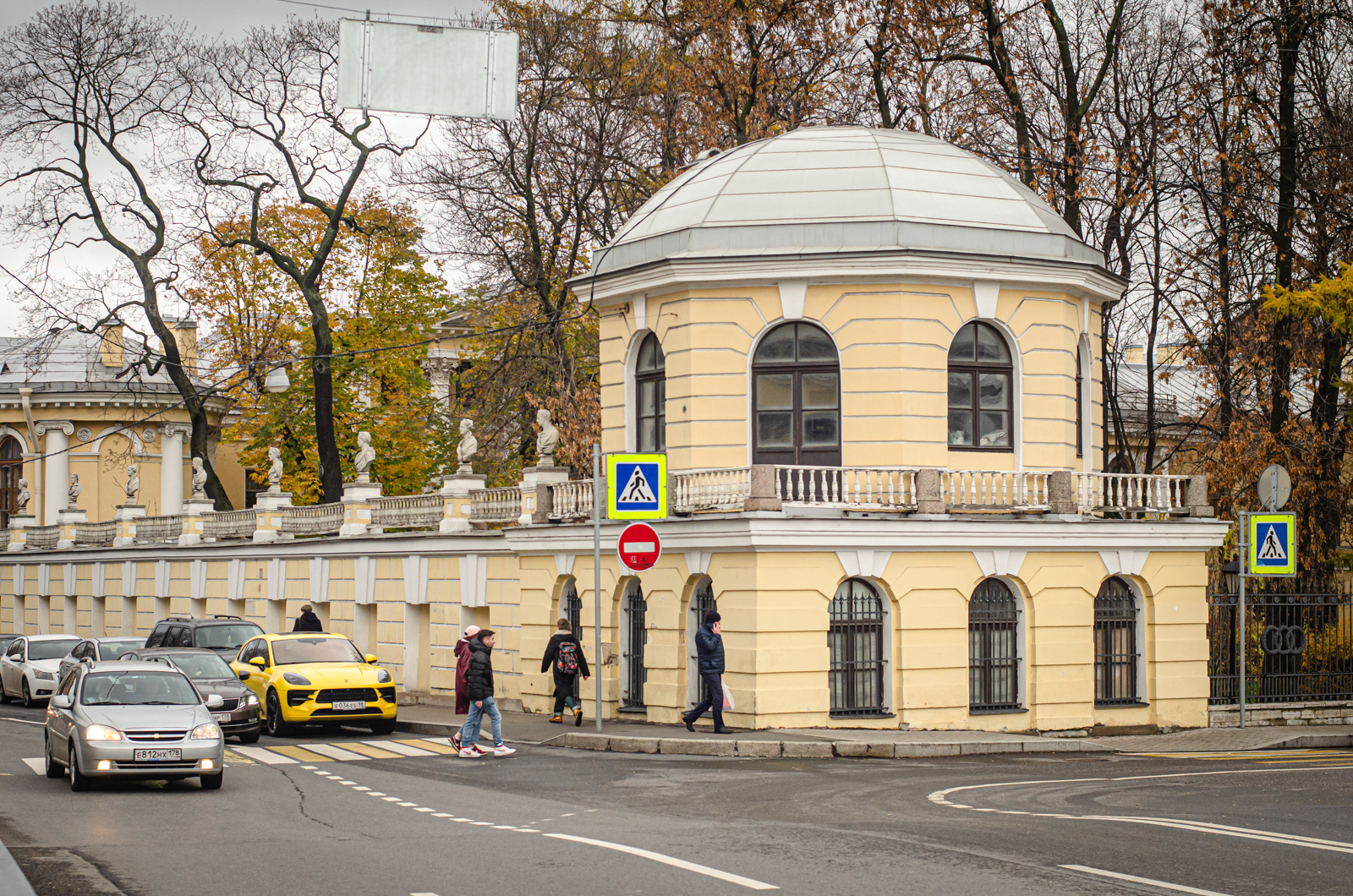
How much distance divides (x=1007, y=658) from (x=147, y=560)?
3014 cm

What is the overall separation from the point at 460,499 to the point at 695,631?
26.9 feet

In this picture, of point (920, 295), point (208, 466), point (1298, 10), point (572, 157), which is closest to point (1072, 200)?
point (1298, 10)

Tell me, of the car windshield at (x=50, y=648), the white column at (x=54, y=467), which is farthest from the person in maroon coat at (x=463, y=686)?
the white column at (x=54, y=467)

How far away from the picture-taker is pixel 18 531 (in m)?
56.1

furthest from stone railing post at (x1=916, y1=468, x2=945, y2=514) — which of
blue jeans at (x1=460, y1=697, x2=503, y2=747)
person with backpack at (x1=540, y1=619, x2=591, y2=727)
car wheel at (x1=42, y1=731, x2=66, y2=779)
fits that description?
car wheel at (x1=42, y1=731, x2=66, y2=779)

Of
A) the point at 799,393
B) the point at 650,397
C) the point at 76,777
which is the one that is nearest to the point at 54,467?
the point at 650,397

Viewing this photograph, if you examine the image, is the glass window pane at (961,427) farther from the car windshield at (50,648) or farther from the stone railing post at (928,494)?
the car windshield at (50,648)

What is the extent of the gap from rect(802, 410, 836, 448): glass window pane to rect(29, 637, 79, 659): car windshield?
17.0 meters

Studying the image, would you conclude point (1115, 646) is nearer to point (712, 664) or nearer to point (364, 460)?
point (712, 664)

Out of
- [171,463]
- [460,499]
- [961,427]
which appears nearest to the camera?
[961,427]

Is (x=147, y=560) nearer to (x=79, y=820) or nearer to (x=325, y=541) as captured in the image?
(x=325, y=541)

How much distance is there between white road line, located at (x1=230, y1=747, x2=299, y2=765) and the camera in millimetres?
20188

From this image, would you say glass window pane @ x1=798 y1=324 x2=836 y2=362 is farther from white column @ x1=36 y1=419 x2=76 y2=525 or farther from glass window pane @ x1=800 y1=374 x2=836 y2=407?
white column @ x1=36 y1=419 x2=76 y2=525

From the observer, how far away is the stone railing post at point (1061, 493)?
23.7 metres
